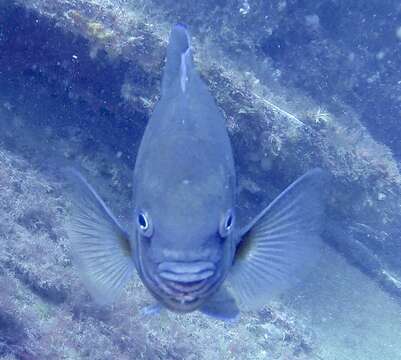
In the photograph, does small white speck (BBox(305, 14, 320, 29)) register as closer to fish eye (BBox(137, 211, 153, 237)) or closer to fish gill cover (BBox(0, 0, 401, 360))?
fish gill cover (BBox(0, 0, 401, 360))

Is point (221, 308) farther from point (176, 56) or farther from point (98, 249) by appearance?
point (176, 56)

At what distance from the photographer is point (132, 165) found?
7750 mm

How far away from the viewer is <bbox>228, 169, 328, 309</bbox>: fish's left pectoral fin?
287cm

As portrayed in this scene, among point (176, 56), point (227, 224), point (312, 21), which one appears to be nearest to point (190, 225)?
point (227, 224)

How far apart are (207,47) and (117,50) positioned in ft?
6.58

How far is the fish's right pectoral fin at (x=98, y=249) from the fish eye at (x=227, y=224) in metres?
0.93

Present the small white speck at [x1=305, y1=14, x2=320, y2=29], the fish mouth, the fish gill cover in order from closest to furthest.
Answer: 1. the fish mouth
2. the fish gill cover
3. the small white speck at [x1=305, y1=14, x2=320, y2=29]

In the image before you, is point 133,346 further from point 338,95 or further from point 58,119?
point 338,95

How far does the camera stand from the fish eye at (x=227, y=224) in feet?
7.32

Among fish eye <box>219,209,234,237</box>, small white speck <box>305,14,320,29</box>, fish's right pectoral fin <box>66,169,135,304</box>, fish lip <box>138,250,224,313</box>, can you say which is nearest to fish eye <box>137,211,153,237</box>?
fish lip <box>138,250,224,313</box>

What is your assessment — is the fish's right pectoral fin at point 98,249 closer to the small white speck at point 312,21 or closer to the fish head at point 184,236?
the fish head at point 184,236

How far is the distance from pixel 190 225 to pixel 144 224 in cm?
28

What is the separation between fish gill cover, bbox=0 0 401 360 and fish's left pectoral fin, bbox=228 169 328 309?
217cm

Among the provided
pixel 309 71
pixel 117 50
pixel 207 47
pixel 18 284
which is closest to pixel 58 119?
pixel 117 50
